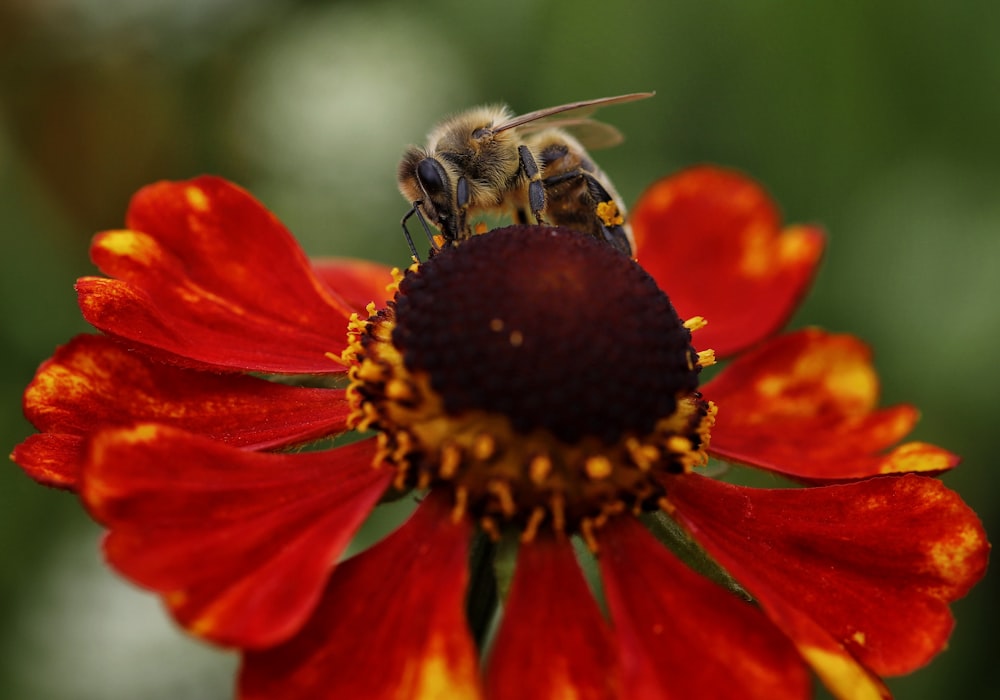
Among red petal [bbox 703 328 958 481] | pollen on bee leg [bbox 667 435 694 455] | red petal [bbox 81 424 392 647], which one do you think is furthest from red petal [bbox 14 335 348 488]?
red petal [bbox 703 328 958 481]

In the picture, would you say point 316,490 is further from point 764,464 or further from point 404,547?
point 764,464

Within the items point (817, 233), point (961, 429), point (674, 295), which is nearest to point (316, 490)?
point (674, 295)

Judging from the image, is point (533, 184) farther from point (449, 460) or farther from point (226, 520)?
point (226, 520)

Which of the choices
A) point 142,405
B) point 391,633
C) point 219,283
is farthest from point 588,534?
point 219,283

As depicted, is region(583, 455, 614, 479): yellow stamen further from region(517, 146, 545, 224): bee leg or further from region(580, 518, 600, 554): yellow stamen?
region(517, 146, 545, 224): bee leg

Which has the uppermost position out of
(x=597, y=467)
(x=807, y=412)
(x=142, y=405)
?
(x=142, y=405)

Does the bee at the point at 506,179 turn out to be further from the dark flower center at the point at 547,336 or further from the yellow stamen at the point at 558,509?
the yellow stamen at the point at 558,509
